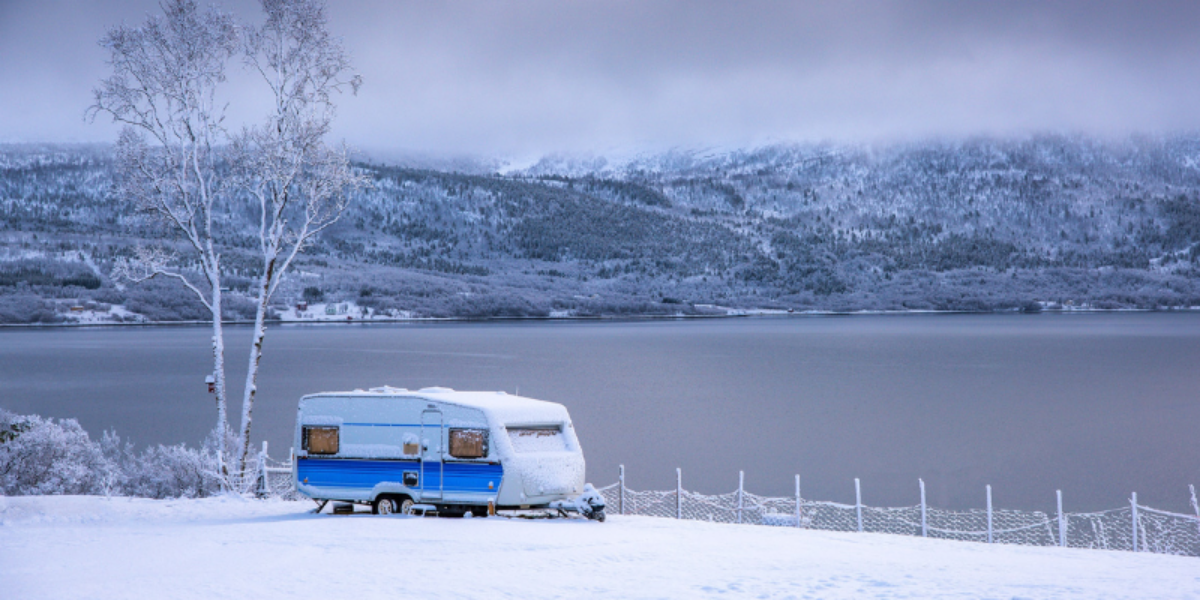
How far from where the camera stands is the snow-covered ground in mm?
11094

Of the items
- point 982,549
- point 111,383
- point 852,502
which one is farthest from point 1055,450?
point 111,383

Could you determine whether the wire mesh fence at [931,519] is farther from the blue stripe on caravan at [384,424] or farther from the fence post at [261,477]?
the blue stripe on caravan at [384,424]

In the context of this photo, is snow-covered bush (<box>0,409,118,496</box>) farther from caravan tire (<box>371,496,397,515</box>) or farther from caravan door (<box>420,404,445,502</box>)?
caravan door (<box>420,404,445,502</box>)

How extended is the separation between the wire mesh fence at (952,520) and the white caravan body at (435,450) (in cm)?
689

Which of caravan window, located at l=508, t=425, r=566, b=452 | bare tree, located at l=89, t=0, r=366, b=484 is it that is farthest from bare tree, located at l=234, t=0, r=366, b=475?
caravan window, located at l=508, t=425, r=566, b=452

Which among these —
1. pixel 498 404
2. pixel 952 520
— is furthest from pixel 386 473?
pixel 952 520

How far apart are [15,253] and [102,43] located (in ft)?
631

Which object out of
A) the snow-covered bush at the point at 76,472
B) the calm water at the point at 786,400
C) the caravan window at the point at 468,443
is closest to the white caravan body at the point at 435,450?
the caravan window at the point at 468,443

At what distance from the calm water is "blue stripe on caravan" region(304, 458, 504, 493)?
1910 cm

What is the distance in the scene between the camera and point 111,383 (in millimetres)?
73812

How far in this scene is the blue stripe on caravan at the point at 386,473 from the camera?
17.4 m

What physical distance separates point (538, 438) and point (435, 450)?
197 centimetres

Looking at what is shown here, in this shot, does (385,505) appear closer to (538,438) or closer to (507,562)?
(538,438)

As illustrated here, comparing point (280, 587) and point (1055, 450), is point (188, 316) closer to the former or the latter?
point (1055, 450)
